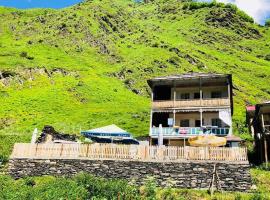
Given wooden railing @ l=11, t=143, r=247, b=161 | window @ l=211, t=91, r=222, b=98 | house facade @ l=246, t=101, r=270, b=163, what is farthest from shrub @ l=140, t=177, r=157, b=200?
window @ l=211, t=91, r=222, b=98

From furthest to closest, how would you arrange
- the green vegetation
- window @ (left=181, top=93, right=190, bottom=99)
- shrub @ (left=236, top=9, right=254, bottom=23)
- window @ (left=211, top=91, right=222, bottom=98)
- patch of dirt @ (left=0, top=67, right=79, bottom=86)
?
shrub @ (left=236, top=9, right=254, bottom=23), patch of dirt @ (left=0, top=67, right=79, bottom=86), window @ (left=181, top=93, right=190, bottom=99), window @ (left=211, top=91, right=222, bottom=98), the green vegetation

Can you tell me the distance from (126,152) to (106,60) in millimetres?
78928

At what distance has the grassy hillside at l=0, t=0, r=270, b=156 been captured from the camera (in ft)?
228

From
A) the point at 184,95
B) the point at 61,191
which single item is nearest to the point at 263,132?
the point at 184,95

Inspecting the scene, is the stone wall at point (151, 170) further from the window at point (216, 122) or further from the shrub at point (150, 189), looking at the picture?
the window at point (216, 122)

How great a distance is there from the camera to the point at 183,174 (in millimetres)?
29594

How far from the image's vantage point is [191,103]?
45.8m

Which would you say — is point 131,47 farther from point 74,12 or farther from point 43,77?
point 43,77

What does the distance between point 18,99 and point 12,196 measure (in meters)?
52.0

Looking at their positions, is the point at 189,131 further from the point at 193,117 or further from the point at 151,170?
the point at 151,170

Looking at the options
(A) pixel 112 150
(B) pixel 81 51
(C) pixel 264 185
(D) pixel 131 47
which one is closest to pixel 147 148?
(A) pixel 112 150

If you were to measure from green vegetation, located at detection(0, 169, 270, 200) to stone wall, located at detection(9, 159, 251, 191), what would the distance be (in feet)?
2.82

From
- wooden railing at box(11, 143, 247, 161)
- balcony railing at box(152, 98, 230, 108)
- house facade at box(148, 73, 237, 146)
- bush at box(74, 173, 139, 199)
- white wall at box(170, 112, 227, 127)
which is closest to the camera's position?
bush at box(74, 173, 139, 199)

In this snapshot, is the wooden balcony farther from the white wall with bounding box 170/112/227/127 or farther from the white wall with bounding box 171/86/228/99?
the white wall with bounding box 171/86/228/99
